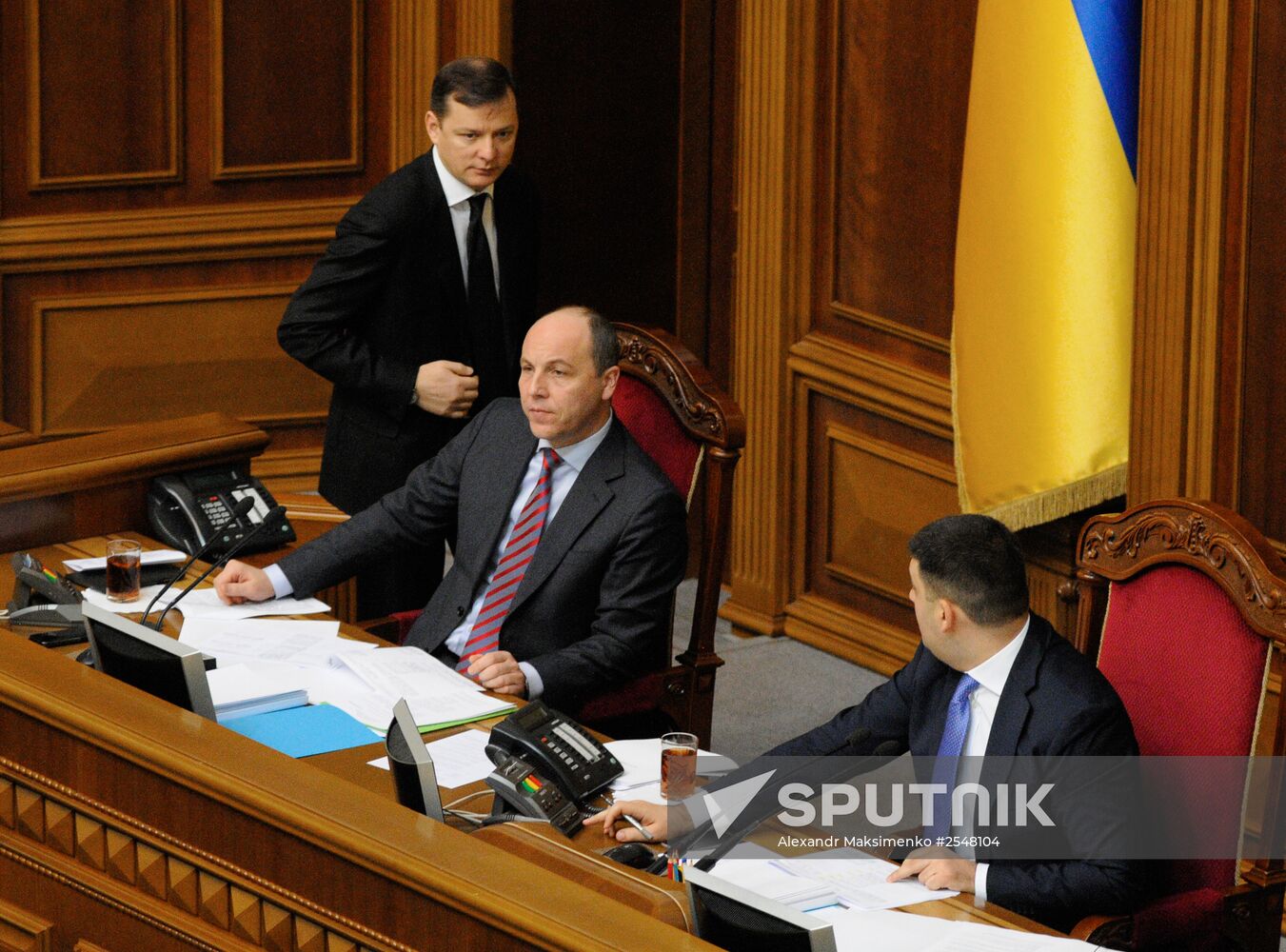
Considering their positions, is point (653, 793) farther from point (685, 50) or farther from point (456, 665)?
point (685, 50)

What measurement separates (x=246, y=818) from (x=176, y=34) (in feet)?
13.7

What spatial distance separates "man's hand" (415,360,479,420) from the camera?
405 cm

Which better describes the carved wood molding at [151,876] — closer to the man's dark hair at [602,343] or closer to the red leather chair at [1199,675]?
the red leather chair at [1199,675]

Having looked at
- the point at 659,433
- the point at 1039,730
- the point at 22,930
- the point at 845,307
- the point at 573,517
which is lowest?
the point at 22,930

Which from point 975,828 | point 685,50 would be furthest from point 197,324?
point 975,828

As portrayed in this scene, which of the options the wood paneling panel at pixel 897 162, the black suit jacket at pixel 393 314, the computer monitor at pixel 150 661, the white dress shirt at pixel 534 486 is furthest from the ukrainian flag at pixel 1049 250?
the computer monitor at pixel 150 661

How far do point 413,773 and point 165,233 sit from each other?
4.03 m

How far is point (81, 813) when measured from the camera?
243 cm

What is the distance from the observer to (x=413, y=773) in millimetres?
2266

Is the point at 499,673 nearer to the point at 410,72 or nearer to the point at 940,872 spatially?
the point at 940,872

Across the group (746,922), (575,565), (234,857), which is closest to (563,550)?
(575,565)

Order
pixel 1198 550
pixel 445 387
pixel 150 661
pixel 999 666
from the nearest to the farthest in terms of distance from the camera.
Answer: pixel 150 661
pixel 999 666
pixel 1198 550
pixel 445 387

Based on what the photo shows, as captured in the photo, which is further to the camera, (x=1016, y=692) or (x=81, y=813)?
(x=1016, y=692)

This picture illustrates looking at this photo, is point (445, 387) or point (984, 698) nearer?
point (984, 698)
